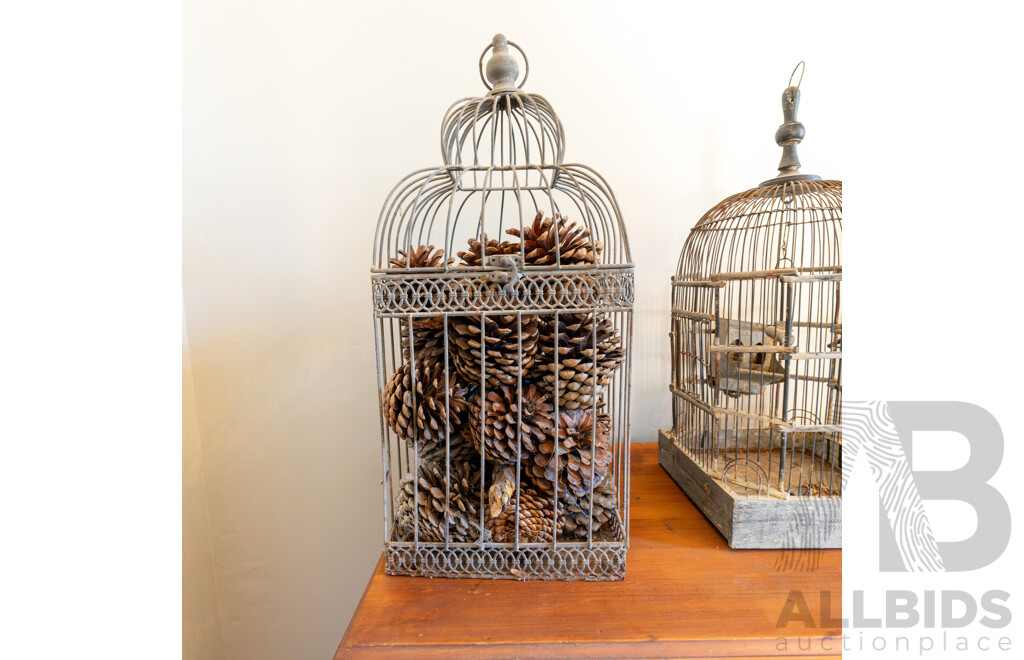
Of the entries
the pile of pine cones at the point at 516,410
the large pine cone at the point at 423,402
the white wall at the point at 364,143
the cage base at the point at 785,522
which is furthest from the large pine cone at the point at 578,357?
the white wall at the point at 364,143

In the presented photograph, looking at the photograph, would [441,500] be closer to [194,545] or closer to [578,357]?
[578,357]

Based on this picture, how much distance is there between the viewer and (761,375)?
21.1 inches

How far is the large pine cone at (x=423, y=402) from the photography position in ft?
1.48

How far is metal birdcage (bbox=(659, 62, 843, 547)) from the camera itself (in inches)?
19.2

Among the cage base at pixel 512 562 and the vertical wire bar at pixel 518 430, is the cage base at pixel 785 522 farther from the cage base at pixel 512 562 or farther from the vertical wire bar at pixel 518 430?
the vertical wire bar at pixel 518 430

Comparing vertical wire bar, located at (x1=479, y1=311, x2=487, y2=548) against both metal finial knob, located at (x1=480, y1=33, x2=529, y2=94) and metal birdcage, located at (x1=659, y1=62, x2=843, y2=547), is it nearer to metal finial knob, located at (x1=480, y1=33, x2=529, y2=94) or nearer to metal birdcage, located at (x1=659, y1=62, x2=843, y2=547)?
metal finial knob, located at (x1=480, y1=33, x2=529, y2=94)

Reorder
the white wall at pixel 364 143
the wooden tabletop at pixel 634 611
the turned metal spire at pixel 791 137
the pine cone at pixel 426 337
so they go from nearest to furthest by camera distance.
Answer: the wooden tabletop at pixel 634 611 < the pine cone at pixel 426 337 < the turned metal spire at pixel 791 137 < the white wall at pixel 364 143

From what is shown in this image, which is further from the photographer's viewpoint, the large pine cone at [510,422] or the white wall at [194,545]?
the white wall at [194,545]

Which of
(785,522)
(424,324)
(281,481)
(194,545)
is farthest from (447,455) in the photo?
(194,545)

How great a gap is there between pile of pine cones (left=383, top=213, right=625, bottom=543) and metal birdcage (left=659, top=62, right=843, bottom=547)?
0.17 metres

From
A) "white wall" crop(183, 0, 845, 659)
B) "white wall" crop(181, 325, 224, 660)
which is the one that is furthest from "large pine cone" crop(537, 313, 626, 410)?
"white wall" crop(181, 325, 224, 660)

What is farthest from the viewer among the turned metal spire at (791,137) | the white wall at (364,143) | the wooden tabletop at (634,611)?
the white wall at (364,143)

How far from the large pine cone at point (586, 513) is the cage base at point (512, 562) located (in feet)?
0.08

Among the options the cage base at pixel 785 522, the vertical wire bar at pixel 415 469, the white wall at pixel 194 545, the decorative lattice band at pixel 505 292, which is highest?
the decorative lattice band at pixel 505 292
